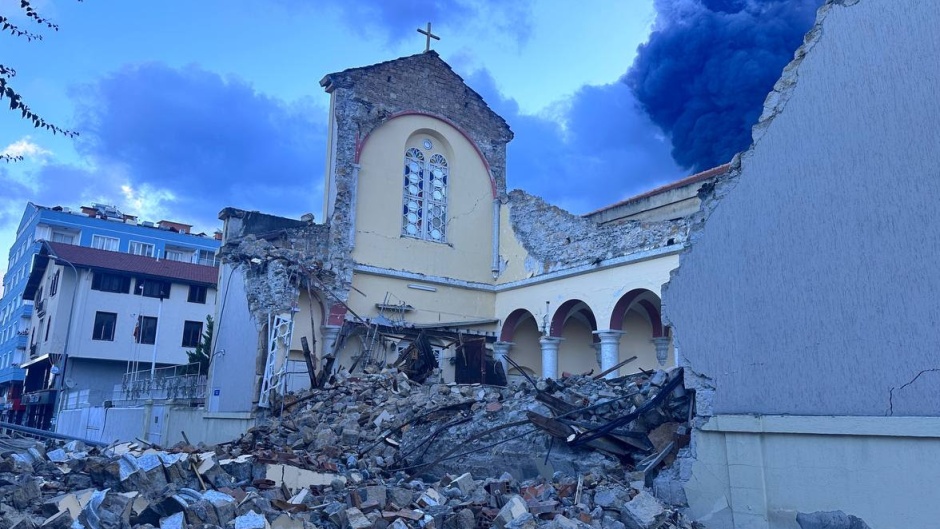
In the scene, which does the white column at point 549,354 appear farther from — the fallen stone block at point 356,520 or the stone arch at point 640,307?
the fallen stone block at point 356,520

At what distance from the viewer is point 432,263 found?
1891 cm

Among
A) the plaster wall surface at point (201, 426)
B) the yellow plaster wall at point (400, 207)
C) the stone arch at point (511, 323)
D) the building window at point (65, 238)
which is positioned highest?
the building window at point (65, 238)

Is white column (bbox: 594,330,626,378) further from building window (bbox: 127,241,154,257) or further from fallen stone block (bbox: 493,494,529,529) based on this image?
building window (bbox: 127,241,154,257)

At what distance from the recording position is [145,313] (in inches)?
1366

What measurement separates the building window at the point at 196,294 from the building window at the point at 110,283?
2.79 metres

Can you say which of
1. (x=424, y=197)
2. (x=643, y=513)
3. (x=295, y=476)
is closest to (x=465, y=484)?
(x=643, y=513)

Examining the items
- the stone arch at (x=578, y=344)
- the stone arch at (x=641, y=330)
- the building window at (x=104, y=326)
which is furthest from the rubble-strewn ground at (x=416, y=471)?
the building window at (x=104, y=326)

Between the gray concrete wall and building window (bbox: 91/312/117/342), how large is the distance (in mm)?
32363

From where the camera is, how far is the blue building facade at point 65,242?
41.5 meters

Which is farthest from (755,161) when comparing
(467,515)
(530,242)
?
(530,242)

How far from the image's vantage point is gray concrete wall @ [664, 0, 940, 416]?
6.15 metres

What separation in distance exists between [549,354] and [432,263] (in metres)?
3.89

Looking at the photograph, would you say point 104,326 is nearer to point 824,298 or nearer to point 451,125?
point 451,125

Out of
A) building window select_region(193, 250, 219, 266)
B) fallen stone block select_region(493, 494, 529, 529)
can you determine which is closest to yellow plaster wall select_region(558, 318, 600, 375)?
fallen stone block select_region(493, 494, 529, 529)
